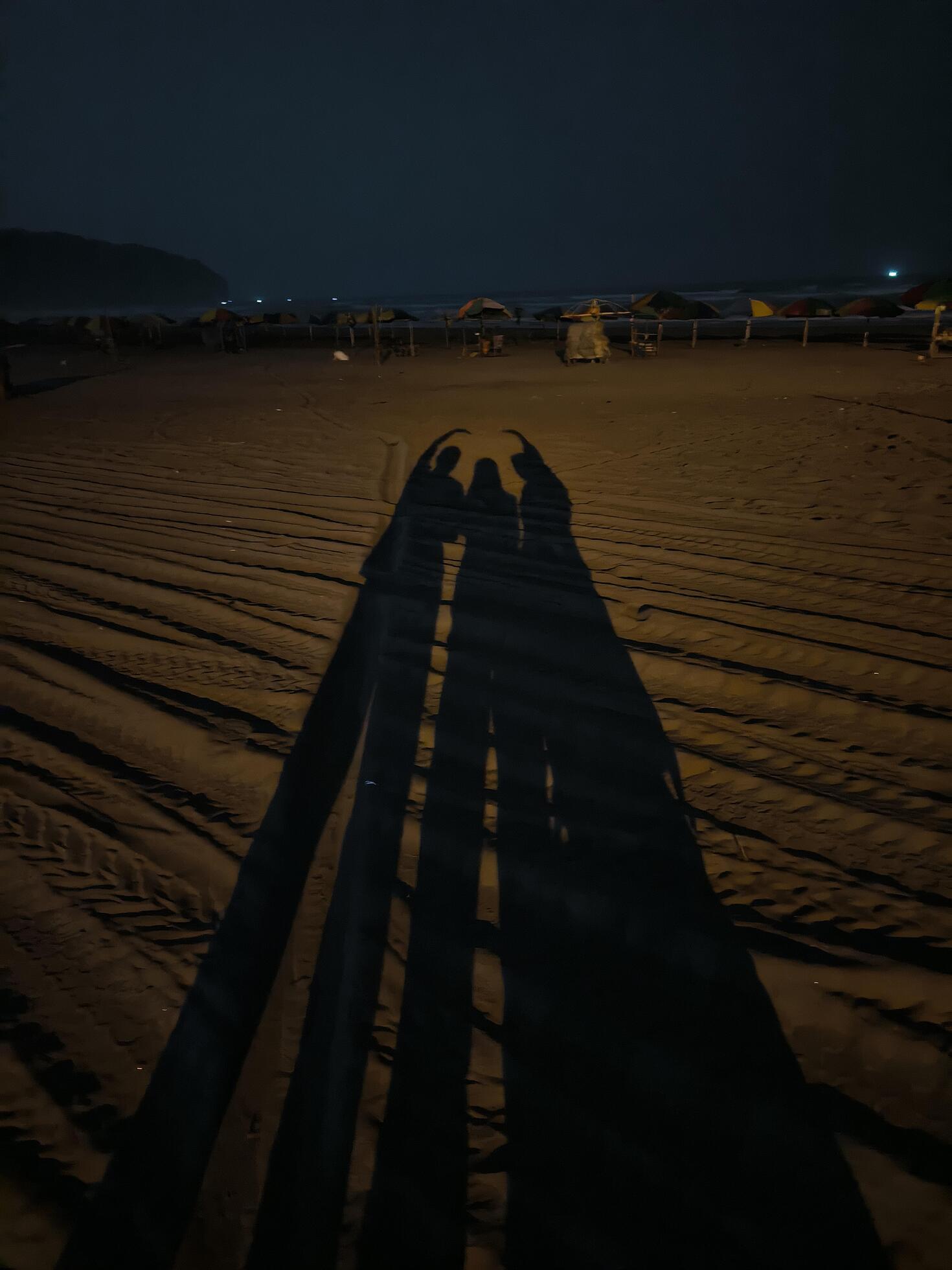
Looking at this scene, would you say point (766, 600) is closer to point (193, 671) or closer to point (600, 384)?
point (193, 671)

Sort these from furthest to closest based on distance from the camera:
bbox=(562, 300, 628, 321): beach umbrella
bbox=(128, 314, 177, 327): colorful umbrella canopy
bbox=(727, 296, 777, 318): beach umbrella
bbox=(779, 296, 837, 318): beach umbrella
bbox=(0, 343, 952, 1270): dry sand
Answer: bbox=(128, 314, 177, 327): colorful umbrella canopy, bbox=(727, 296, 777, 318): beach umbrella, bbox=(779, 296, 837, 318): beach umbrella, bbox=(562, 300, 628, 321): beach umbrella, bbox=(0, 343, 952, 1270): dry sand

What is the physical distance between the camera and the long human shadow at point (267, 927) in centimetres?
167

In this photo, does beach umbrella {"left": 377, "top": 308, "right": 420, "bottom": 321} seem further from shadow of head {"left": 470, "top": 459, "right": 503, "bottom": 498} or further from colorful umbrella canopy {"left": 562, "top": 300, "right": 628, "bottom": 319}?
shadow of head {"left": 470, "top": 459, "right": 503, "bottom": 498}

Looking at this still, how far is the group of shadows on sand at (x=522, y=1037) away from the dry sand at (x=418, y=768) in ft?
0.19

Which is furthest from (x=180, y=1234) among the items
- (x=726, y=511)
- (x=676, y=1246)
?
(x=726, y=511)

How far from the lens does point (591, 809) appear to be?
2775 mm

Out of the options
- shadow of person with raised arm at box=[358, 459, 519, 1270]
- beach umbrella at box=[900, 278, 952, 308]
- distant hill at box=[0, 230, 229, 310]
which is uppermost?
distant hill at box=[0, 230, 229, 310]

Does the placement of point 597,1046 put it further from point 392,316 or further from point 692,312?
point 392,316

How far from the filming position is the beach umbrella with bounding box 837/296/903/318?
2005 centimetres

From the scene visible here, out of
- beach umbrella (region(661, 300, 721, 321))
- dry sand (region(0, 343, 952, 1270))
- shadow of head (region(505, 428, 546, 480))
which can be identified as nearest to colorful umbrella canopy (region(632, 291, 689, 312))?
beach umbrella (region(661, 300, 721, 321))

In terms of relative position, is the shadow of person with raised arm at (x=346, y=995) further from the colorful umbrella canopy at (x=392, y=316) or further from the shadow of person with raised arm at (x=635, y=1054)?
the colorful umbrella canopy at (x=392, y=316)

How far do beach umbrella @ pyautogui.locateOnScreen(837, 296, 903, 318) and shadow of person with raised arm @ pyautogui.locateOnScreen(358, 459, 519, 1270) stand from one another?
71.8 feet

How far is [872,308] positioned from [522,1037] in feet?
78.7

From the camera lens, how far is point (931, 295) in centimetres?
1775
